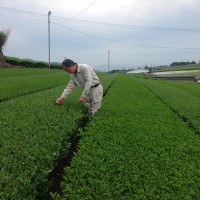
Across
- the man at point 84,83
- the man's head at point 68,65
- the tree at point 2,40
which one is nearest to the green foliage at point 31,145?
the man at point 84,83

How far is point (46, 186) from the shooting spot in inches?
141

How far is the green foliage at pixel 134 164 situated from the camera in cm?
333

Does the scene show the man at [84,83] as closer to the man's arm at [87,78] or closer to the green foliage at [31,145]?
the man's arm at [87,78]

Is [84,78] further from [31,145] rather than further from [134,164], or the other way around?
[134,164]

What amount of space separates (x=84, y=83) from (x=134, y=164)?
12.2ft

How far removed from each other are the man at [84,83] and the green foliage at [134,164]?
109 centimetres

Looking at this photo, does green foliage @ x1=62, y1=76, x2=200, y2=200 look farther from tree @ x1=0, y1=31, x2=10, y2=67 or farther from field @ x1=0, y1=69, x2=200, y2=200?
tree @ x1=0, y1=31, x2=10, y2=67

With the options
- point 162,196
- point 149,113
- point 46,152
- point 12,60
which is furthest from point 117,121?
point 12,60

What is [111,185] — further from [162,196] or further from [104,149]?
[104,149]

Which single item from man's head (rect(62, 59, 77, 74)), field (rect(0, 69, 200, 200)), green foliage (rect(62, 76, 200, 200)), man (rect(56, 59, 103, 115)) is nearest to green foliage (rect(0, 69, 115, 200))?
field (rect(0, 69, 200, 200))

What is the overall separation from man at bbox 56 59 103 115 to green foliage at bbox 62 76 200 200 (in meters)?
1.09

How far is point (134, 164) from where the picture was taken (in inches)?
161

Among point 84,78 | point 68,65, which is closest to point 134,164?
point 68,65

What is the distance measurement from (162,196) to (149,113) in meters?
5.28
